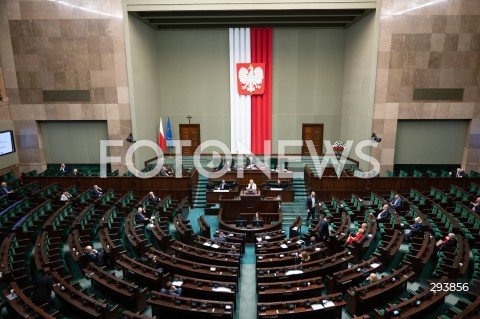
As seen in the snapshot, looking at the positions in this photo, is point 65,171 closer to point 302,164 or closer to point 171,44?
point 171,44

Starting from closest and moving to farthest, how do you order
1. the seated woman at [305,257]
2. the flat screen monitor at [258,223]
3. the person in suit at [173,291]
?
1. the person in suit at [173,291]
2. the seated woman at [305,257]
3. the flat screen monitor at [258,223]

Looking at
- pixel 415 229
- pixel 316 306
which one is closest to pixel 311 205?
pixel 415 229

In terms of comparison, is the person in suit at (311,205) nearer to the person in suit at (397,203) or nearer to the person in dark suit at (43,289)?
the person in suit at (397,203)

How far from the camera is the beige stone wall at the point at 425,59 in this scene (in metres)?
14.5

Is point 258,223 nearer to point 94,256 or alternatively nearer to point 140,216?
point 140,216

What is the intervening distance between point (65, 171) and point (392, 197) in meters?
13.9

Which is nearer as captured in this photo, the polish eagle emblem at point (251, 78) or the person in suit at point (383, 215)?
the person in suit at point (383, 215)

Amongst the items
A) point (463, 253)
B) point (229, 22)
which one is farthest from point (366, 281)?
point (229, 22)

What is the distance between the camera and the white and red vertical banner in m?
18.1

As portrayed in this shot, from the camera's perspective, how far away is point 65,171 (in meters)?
15.2

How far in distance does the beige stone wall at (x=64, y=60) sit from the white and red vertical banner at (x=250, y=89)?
5938 millimetres

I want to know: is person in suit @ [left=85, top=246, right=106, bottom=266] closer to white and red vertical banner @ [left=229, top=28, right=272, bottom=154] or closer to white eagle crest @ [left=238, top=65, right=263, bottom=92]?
white and red vertical banner @ [left=229, top=28, right=272, bottom=154]

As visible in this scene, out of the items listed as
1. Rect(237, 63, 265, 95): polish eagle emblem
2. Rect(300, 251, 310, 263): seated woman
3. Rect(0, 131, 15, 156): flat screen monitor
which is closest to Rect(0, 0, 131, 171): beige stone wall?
Rect(0, 131, 15, 156): flat screen monitor

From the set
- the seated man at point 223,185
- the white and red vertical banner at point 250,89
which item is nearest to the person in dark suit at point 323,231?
the seated man at point 223,185
